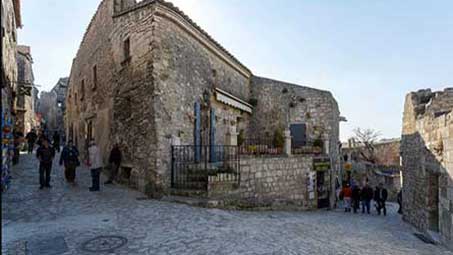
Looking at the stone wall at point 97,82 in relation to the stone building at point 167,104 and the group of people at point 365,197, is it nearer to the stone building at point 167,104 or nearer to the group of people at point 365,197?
the stone building at point 167,104

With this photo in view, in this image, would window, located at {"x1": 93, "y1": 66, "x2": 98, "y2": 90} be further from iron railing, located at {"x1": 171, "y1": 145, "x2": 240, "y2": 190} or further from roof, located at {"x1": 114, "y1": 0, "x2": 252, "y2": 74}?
iron railing, located at {"x1": 171, "y1": 145, "x2": 240, "y2": 190}

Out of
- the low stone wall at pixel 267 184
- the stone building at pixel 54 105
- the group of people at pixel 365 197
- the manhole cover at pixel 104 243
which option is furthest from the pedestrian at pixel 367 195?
the stone building at pixel 54 105

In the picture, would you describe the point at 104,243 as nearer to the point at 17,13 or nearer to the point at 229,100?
the point at 229,100

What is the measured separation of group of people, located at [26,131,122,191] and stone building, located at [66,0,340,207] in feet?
1.61

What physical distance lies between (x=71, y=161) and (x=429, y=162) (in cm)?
1149

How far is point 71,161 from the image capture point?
11.5 meters

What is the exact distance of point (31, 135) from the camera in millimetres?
18578

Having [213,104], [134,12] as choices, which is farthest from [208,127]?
[134,12]

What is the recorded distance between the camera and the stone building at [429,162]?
26.0 ft

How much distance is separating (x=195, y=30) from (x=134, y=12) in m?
2.27

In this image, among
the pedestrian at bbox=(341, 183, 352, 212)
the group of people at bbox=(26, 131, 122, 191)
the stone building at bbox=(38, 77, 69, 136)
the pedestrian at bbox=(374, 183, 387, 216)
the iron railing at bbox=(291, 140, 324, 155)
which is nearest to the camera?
the group of people at bbox=(26, 131, 122, 191)

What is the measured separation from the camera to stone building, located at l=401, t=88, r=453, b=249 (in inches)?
311

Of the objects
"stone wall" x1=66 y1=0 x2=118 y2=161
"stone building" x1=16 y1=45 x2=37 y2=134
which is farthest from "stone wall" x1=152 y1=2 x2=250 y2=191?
"stone building" x1=16 y1=45 x2=37 y2=134

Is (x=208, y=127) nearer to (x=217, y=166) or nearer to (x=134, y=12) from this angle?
(x=217, y=166)
